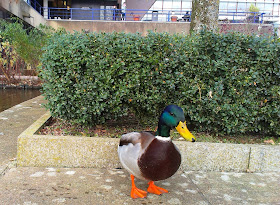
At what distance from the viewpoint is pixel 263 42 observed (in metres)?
3.46

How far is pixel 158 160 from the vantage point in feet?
7.41

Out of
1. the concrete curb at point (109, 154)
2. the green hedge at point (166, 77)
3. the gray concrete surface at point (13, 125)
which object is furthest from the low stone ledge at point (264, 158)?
the gray concrete surface at point (13, 125)

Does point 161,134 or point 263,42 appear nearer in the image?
point 161,134

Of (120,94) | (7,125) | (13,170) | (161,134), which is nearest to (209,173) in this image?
(161,134)

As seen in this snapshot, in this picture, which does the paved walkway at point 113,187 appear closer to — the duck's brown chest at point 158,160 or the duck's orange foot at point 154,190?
the duck's orange foot at point 154,190

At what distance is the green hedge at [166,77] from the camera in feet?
10.7

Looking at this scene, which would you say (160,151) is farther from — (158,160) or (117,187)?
(117,187)

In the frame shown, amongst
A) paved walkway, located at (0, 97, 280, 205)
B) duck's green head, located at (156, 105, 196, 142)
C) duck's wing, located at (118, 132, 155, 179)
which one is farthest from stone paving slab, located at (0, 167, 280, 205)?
duck's green head, located at (156, 105, 196, 142)

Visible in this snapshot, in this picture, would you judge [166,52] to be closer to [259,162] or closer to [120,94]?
[120,94]

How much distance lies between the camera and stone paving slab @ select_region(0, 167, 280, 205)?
8.04 ft

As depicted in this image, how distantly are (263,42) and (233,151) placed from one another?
5.26 ft

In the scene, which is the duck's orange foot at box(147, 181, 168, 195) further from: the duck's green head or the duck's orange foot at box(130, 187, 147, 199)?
the duck's green head

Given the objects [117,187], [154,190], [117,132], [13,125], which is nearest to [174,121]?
[154,190]

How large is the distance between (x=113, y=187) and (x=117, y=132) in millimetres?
1140
